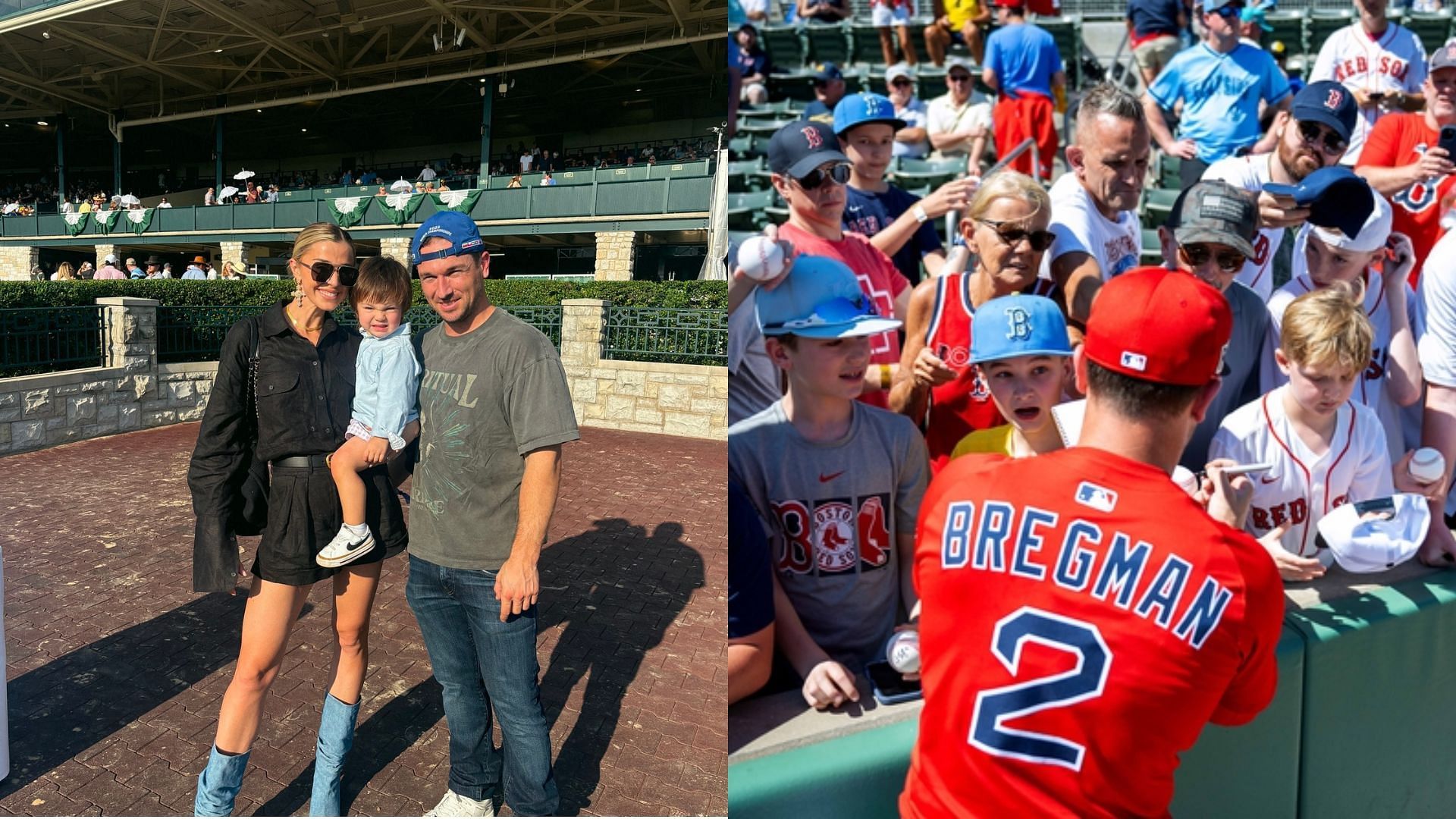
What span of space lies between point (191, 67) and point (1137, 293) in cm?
321

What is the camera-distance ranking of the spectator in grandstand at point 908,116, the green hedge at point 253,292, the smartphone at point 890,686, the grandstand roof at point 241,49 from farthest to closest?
the spectator in grandstand at point 908,116, the green hedge at point 253,292, the grandstand roof at point 241,49, the smartphone at point 890,686

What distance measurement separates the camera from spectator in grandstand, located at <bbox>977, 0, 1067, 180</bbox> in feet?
17.7

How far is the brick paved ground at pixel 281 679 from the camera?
266 centimetres

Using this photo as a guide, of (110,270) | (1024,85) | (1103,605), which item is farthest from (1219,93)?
(110,270)

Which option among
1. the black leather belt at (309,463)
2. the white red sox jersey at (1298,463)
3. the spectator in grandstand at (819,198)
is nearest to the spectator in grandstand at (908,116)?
the spectator in grandstand at (819,198)

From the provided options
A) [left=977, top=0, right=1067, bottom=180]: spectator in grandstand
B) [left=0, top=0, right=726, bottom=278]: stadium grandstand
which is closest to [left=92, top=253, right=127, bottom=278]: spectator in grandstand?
[left=0, top=0, right=726, bottom=278]: stadium grandstand

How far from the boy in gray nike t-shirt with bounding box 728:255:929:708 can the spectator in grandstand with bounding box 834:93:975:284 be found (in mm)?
725

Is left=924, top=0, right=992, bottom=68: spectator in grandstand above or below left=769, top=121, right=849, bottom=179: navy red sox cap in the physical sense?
above

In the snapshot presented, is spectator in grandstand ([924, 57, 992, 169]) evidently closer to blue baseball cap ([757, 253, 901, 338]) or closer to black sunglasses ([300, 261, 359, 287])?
blue baseball cap ([757, 253, 901, 338])

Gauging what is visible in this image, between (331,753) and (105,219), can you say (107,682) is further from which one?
(105,219)

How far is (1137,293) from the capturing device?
1493 mm

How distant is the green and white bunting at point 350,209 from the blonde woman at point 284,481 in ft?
1.61

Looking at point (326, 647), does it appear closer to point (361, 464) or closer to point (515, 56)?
point (361, 464)

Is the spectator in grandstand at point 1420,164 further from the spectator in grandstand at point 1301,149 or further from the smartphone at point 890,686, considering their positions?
the smartphone at point 890,686
